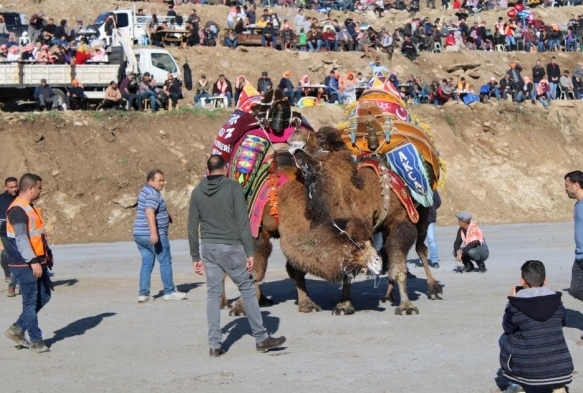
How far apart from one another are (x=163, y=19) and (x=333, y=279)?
32.9 metres

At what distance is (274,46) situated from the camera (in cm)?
4312

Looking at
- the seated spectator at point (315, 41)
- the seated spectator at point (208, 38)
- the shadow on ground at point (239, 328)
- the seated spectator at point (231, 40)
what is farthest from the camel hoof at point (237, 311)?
the seated spectator at point (315, 41)

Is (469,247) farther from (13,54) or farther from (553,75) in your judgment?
(553,75)

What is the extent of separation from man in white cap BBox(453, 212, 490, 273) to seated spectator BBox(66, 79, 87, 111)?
1736 centimetres

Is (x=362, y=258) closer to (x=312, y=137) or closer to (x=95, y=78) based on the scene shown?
(x=312, y=137)

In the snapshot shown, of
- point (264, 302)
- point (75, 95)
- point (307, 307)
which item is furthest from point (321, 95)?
point (307, 307)

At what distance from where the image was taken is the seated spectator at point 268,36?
141ft

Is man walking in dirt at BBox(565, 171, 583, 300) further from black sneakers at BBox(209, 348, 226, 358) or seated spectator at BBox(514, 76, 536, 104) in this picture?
seated spectator at BBox(514, 76, 536, 104)

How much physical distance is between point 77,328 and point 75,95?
20372 millimetres

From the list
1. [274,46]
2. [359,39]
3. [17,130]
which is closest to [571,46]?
[359,39]

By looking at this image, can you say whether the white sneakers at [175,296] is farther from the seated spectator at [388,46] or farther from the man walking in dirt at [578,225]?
the seated spectator at [388,46]

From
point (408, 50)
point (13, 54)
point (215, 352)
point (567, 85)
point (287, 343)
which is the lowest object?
point (287, 343)

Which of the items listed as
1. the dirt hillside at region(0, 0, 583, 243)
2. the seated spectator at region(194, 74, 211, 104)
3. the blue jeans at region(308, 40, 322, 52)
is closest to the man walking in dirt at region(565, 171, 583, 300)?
the dirt hillside at region(0, 0, 583, 243)

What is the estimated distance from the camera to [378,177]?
43.7ft
